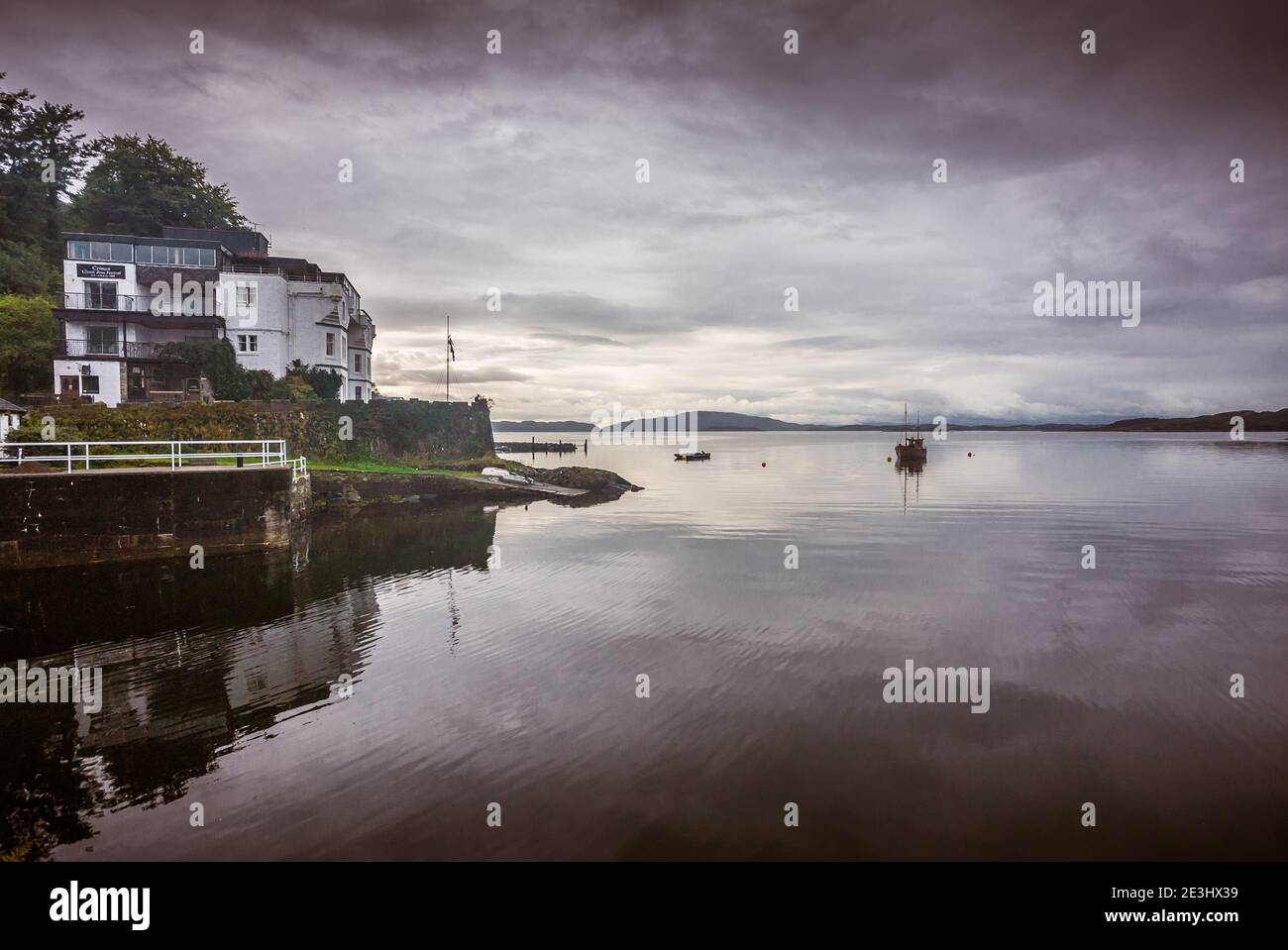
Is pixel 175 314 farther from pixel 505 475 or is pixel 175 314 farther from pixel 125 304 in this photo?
pixel 505 475

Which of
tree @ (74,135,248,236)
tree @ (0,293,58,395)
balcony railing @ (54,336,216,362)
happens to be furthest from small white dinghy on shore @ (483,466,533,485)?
tree @ (74,135,248,236)

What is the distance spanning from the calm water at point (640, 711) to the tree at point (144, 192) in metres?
56.2

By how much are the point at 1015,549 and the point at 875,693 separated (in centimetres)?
2032

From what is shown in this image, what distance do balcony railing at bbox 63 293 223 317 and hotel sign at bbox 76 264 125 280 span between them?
116cm

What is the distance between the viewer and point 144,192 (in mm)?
65812

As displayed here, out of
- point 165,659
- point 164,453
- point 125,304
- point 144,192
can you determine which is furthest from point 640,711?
point 144,192

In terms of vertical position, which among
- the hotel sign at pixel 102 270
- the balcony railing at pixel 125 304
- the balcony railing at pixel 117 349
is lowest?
the balcony railing at pixel 117 349

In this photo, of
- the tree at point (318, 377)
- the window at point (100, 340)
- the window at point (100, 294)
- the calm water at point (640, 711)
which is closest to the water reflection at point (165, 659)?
the calm water at point (640, 711)

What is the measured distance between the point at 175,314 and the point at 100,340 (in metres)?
4.57

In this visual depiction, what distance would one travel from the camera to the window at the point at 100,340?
146ft

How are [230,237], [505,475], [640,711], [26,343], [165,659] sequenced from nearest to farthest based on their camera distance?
[640,711]
[165,659]
[26,343]
[505,475]
[230,237]

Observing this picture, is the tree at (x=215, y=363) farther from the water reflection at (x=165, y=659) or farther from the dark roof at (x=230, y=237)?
the water reflection at (x=165, y=659)
